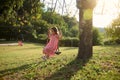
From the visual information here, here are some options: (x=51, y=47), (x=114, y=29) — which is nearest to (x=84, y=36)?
(x=51, y=47)

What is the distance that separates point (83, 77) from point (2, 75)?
11.3 feet

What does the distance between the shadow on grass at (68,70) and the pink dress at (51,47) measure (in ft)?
7.69

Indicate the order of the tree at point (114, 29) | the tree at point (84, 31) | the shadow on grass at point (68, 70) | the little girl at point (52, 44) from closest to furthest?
the shadow on grass at point (68, 70), the tree at point (84, 31), the little girl at point (52, 44), the tree at point (114, 29)

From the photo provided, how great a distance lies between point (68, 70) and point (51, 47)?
3.87 m

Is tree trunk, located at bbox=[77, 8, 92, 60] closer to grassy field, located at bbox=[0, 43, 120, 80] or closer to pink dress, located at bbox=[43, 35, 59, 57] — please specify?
grassy field, located at bbox=[0, 43, 120, 80]

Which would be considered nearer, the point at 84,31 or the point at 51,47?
the point at 84,31

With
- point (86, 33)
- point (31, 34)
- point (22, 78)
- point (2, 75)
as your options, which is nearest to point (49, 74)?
point (22, 78)

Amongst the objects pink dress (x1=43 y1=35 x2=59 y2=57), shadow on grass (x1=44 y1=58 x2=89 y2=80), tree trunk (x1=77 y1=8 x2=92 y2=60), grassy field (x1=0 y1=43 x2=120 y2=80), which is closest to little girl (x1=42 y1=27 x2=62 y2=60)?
pink dress (x1=43 y1=35 x2=59 y2=57)

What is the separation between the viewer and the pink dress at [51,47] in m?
13.5

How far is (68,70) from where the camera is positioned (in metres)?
10.0

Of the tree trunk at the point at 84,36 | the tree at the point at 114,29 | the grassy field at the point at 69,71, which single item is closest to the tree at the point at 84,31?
the tree trunk at the point at 84,36

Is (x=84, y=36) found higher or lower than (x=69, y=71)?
higher

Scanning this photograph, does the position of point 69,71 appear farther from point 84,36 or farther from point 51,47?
point 51,47

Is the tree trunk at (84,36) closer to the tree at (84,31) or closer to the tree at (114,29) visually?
the tree at (84,31)
